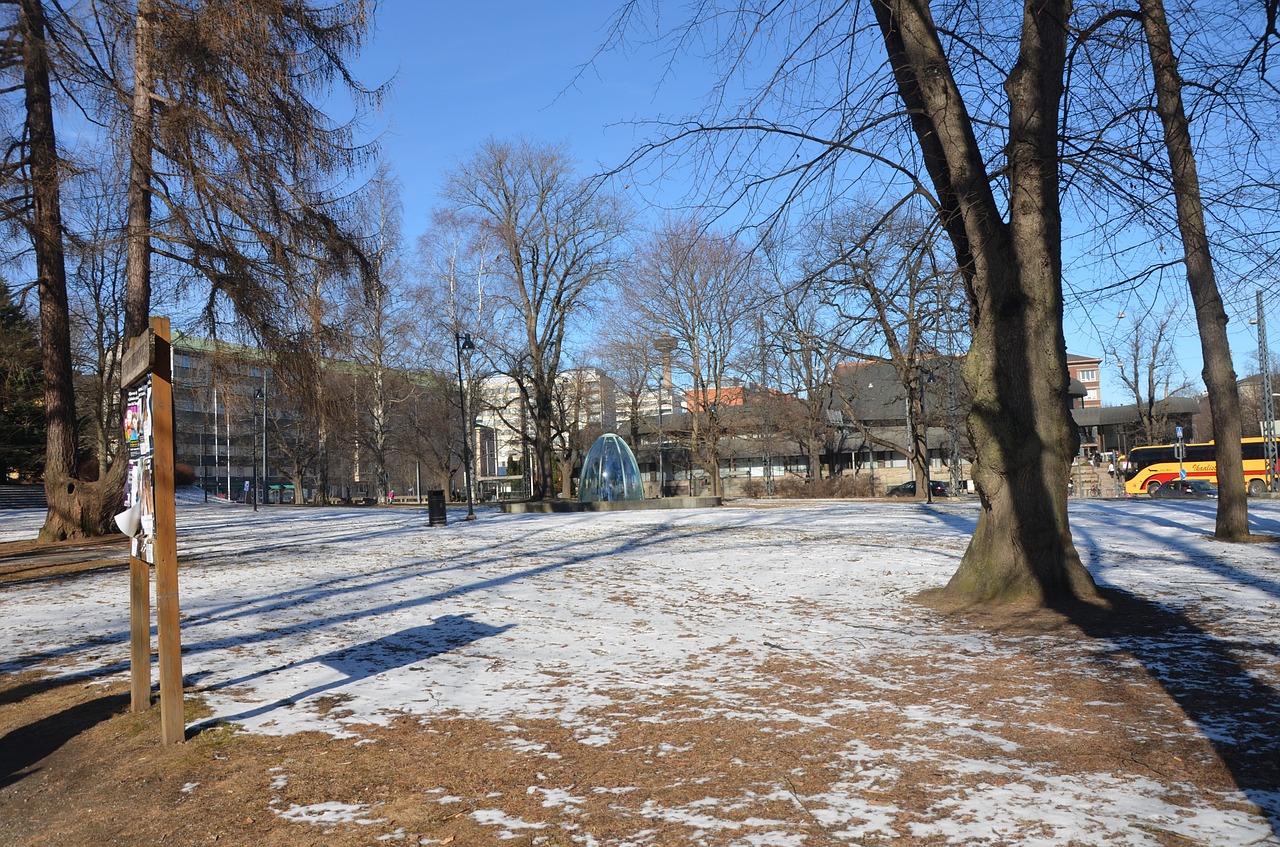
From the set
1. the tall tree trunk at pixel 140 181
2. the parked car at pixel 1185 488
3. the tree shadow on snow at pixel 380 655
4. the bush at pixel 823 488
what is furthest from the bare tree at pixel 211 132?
the parked car at pixel 1185 488

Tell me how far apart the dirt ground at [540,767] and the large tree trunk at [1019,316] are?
255cm

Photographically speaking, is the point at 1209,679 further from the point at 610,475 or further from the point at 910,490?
the point at 910,490

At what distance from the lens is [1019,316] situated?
8.27 m

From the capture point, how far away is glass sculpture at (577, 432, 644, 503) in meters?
30.2

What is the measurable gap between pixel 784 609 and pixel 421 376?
39.3 metres

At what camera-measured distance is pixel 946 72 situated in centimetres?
817

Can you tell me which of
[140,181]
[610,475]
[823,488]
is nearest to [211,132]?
[140,181]

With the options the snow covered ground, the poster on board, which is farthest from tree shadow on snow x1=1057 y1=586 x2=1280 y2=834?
the poster on board

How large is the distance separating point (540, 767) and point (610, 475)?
25896 millimetres

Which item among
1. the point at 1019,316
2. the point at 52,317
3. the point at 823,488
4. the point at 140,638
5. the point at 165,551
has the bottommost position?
the point at 823,488

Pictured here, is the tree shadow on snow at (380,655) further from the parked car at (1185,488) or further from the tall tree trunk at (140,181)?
the parked car at (1185,488)

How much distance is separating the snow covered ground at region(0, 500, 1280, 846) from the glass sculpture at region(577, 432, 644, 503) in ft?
49.3

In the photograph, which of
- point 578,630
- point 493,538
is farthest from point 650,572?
point 493,538

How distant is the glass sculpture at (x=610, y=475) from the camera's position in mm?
30156
